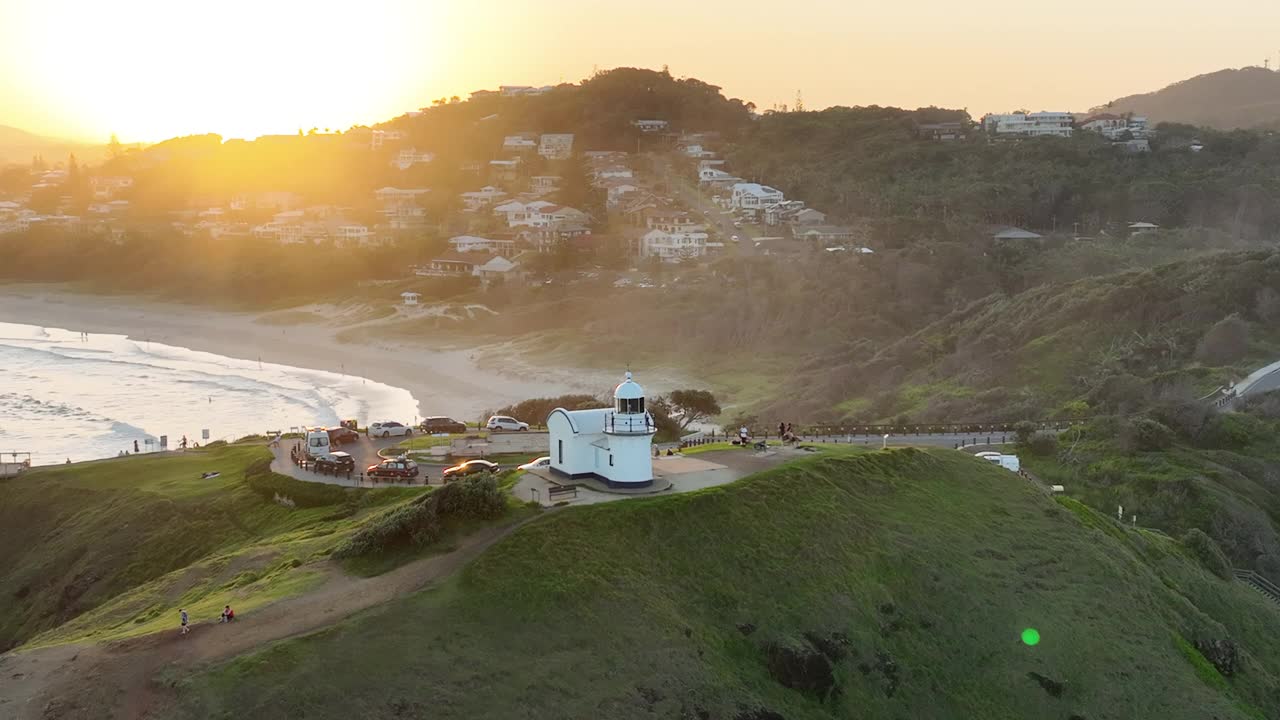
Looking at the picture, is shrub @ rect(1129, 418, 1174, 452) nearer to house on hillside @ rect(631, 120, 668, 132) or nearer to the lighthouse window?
the lighthouse window

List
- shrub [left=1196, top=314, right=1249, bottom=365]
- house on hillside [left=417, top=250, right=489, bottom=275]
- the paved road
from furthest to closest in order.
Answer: house on hillside [left=417, top=250, right=489, bottom=275] → shrub [left=1196, top=314, right=1249, bottom=365] → the paved road

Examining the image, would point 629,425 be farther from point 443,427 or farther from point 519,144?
point 519,144

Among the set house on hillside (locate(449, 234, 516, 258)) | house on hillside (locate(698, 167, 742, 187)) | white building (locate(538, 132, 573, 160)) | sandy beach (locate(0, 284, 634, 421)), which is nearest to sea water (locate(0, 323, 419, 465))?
sandy beach (locate(0, 284, 634, 421))

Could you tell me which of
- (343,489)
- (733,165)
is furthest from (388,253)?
(343,489)

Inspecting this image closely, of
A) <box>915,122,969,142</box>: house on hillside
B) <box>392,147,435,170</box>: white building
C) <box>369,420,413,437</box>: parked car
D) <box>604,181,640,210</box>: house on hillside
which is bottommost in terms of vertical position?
<box>369,420,413,437</box>: parked car

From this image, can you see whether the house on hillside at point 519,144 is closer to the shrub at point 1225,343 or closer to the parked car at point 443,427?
the shrub at point 1225,343
